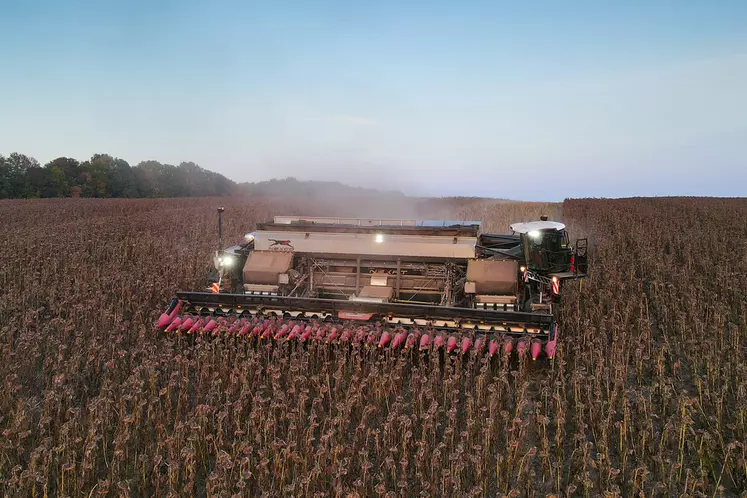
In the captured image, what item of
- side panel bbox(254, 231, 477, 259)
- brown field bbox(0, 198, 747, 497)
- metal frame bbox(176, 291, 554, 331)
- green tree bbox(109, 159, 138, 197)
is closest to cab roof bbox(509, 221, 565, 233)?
side panel bbox(254, 231, 477, 259)

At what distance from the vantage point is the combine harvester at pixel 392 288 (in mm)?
7729

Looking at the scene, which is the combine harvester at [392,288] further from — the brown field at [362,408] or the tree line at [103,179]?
the tree line at [103,179]

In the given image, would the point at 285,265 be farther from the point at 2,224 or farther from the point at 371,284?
the point at 2,224

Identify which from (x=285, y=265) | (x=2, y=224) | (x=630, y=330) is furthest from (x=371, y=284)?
(x=2, y=224)

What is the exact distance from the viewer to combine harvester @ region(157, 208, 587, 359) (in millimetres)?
7729

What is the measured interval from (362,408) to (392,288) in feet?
12.1

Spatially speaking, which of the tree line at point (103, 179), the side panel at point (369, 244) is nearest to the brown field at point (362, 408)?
the side panel at point (369, 244)

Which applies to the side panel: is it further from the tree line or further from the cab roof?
the tree line

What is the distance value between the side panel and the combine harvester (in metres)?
0.02

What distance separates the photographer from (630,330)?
9523mm

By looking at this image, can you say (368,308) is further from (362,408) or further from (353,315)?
(362,408)

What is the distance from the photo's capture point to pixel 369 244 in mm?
9906

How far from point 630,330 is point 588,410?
3.58 m

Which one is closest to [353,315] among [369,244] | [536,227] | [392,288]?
[392,288]
